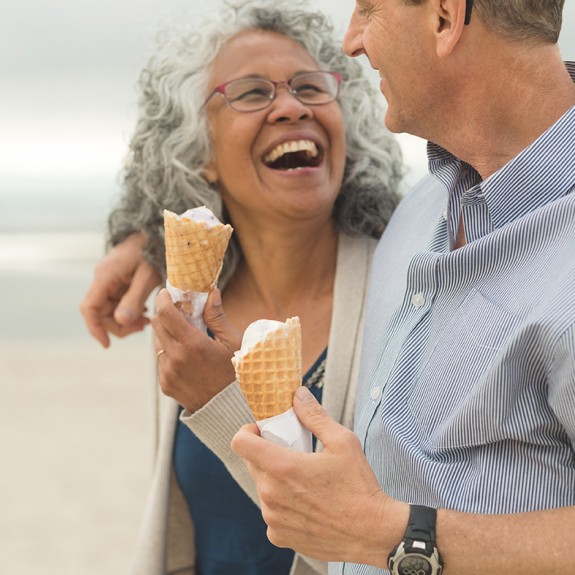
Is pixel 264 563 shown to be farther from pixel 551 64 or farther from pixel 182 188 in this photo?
pixel 551 64

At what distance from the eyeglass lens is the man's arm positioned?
166 centimetres

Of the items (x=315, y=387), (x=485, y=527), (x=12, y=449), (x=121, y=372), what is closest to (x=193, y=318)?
(x=315, y=387)

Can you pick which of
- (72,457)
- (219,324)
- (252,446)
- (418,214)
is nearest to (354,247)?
(418,214)

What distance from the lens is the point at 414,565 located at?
72.1 inches

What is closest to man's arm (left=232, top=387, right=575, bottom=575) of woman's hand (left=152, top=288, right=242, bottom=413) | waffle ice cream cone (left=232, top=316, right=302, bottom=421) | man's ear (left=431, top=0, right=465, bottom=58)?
waffle ice cream cone (left=232, top=316, right=302, bottom=421)

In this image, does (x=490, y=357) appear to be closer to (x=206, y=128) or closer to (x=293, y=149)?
(x=293, y=149)

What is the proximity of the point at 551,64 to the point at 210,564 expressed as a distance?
2.13 metres

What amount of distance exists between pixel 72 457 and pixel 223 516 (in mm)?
4973

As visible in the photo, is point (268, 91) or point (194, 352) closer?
point (194, 352)

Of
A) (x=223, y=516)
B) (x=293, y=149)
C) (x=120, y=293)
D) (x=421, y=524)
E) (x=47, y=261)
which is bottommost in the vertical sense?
(x=47, y=261)

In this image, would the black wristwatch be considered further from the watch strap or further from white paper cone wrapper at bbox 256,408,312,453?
white paper cone wrapper at bbox 256,408,312,453

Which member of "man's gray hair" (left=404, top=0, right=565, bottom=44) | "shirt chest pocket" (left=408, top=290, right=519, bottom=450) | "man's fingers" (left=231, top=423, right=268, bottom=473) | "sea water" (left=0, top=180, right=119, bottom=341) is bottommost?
"sea water" (left=0, top=180, right=119, bottom=341)

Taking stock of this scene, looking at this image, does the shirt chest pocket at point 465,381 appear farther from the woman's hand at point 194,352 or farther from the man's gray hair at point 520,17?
the woman's hand at point 194,352

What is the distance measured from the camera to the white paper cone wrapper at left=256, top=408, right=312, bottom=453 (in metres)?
1.99
